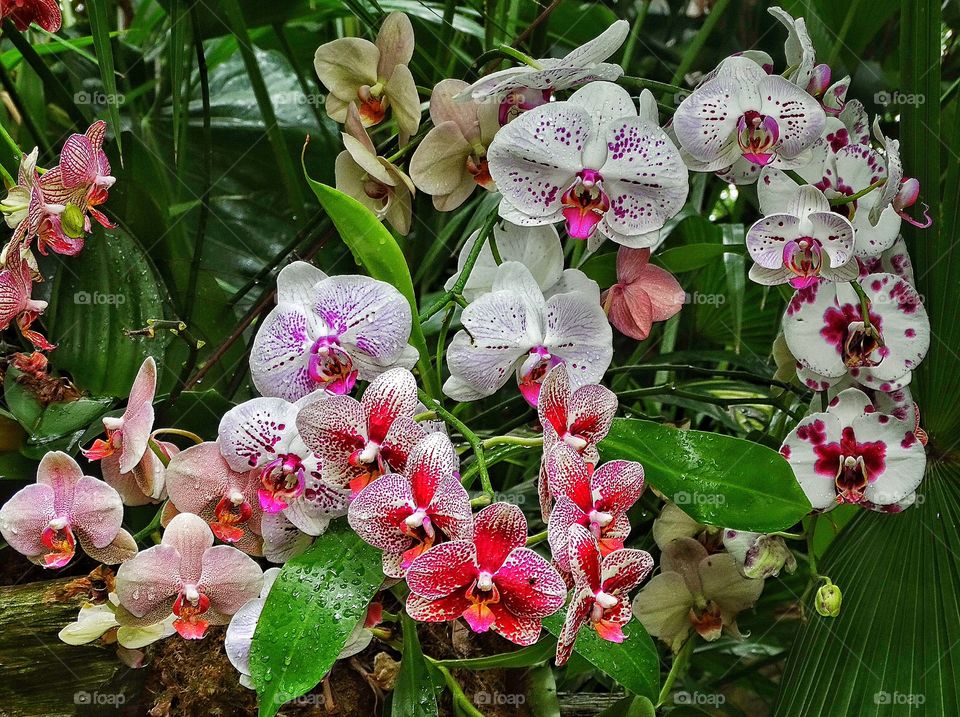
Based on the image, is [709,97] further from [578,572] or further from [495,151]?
[578,572]

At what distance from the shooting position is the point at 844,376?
22.2 inches

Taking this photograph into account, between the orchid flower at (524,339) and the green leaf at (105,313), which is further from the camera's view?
the green leaf at (105,313)

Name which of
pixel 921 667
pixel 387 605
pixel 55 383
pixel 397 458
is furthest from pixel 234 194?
pixel 921 667

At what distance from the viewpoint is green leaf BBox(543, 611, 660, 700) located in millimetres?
495

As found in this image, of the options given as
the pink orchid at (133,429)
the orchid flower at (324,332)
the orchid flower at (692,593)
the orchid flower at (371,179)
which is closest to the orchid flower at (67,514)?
the pink orchid at (133,429)

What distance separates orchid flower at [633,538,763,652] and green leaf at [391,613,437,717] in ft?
0.57

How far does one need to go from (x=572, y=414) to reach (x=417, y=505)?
0.10 m

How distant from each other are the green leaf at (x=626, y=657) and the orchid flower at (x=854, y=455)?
15 cm

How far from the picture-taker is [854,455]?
55 cm

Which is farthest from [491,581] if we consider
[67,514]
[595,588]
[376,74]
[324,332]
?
[376,74]

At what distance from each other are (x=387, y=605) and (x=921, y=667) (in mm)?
379

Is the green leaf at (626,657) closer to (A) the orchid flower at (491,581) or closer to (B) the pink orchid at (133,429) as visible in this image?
(A) the orchid flower at (491,581)

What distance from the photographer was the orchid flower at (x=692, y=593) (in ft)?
2.02

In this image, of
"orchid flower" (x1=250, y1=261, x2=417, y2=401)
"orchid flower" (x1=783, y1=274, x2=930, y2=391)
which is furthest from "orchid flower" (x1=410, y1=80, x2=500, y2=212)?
"orchid flower" (x1=783, y1=274, x2=930, y2=391)
